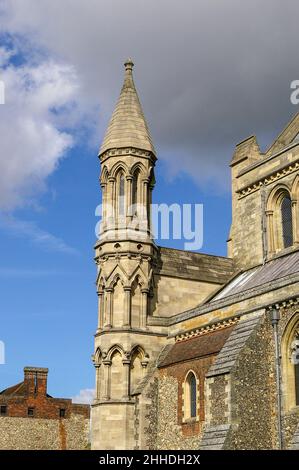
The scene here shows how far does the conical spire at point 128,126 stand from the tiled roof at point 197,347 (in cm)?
910

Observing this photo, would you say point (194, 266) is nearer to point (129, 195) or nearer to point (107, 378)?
point (129, 195)

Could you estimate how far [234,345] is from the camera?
Answer: 25.9 metres

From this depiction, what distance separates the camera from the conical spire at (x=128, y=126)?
113ft

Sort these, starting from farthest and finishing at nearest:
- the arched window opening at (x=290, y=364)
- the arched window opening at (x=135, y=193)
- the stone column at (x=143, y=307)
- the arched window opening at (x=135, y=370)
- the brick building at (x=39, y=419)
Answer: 1. the brick building at (x=39, y=419)
2. the arched window opening at (x=135, y=193)
3. the stone column at (x=143, y=307)
4. the arched window opening at (x=135, y=370)
5. the arched window opening at (x=290, y=364)

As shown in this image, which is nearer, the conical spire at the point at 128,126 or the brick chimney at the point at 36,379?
the conical spire at the point at 128,126

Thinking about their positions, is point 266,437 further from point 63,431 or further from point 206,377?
point 63,431

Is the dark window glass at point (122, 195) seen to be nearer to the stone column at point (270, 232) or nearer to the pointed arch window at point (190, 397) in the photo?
the stone column at point (270, 232)

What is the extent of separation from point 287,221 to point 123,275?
25.0 ft

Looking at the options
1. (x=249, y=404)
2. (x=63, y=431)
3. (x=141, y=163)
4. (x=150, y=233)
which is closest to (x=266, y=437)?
(x=249, y=404)

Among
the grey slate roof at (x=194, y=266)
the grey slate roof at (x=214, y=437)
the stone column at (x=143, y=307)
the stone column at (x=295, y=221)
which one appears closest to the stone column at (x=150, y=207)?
the grey slate roof at (x=194, y=266)

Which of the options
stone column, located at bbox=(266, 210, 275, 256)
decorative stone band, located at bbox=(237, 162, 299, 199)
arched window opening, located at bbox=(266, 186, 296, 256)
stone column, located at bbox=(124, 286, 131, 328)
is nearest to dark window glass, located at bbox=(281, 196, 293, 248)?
arched window opening, located at bbox=(266, 186, 296, 256)

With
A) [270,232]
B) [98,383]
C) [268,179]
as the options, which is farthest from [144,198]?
[98,383]

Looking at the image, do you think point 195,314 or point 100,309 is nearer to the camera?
point 195,314

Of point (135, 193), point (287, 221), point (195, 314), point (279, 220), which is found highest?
point (135, 193)
